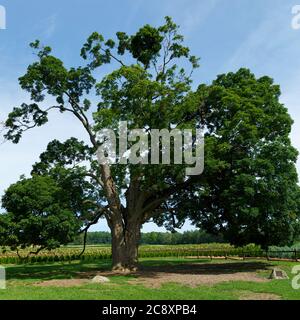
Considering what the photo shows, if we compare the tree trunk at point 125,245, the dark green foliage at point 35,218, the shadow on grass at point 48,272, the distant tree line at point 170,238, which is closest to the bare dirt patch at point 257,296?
the shadow on grass at point 48,272

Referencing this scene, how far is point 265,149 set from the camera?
79.2 feet

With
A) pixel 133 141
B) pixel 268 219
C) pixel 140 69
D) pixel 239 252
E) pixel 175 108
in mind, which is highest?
pixel 140 69

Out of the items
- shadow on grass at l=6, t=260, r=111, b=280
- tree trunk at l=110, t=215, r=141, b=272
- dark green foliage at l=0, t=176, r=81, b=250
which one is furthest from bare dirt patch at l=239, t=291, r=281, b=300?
tree trunk at l=110, t=215, r=141, b=272

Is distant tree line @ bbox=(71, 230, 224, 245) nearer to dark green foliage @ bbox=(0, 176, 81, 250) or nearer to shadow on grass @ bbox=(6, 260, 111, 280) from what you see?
shadow on grass @ bbox=(6, 260, 111, 280)

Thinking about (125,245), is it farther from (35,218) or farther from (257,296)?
(257,296)

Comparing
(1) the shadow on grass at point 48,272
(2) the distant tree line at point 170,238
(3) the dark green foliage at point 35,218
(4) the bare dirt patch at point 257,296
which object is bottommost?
(2) the distant tree line at point 170,238

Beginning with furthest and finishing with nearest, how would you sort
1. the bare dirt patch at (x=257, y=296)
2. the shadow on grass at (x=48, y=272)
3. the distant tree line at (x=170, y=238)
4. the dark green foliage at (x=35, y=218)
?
the distant tree line at (x=170, y=238), the shadow on grass at (x=48, y=272), the dark green foliage at (x=35, y=218), the bare dirt patch at (x=257, y=296)

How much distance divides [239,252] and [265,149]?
29702 millimetres

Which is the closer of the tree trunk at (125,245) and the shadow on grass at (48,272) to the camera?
the shadow on grass at (48,272)

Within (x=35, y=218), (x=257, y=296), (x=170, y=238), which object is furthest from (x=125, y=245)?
(x=170, y=238)

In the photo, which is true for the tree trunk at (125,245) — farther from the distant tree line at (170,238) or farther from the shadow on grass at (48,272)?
the distant tree line at (170,238)

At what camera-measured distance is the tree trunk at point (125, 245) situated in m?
25.8
